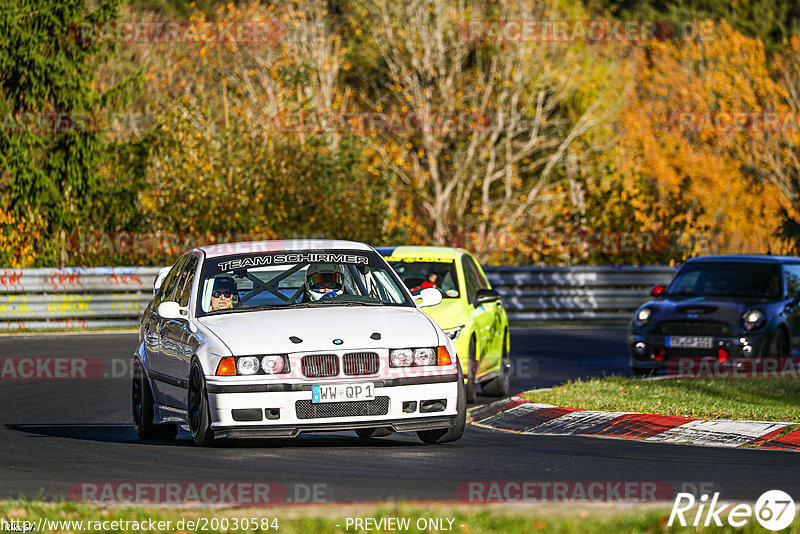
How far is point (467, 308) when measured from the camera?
15281 millimetres

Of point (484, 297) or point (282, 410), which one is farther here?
point (484, 297)

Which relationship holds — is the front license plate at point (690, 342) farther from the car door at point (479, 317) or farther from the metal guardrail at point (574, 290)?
the metal guardrail at point (574, 290)

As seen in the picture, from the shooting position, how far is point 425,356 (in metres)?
10.4

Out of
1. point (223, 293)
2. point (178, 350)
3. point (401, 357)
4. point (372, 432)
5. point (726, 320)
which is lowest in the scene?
point (726, 320)

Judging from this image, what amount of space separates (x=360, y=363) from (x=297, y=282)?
5.58ft

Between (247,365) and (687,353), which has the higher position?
(247,365)

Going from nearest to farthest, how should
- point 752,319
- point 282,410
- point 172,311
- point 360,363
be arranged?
point 282,410 < point 360,363 < point 172,311 < point 752,319

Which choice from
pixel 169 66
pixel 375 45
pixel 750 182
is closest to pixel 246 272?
pixel 375 45

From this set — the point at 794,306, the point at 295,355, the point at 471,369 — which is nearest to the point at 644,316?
the point at 794,306

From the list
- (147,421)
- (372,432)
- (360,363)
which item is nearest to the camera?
(360,363)

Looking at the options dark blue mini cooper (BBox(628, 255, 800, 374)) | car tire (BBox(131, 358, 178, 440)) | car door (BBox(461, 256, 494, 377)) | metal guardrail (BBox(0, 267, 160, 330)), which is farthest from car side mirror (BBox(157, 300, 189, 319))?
metal guardrail (BBox(0, 267, 160, 330))

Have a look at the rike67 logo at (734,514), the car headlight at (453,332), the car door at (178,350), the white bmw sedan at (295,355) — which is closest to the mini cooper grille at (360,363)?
the white bmw sedan at (295,355)

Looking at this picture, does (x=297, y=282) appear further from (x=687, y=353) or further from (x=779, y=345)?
(x=779, y=345)

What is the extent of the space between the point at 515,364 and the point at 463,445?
9.54 meters
